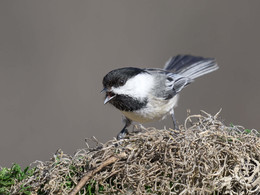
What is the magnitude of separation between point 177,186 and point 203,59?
2871 millimetres

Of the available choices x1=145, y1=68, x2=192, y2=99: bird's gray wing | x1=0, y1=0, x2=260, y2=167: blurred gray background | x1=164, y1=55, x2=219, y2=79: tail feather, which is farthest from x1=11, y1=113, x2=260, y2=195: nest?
x1=0, y1=0, x2=260, y2=167: blurred gray background

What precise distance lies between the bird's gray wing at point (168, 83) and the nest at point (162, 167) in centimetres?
150

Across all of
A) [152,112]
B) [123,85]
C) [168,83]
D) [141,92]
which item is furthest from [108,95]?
Answer: [168,83]

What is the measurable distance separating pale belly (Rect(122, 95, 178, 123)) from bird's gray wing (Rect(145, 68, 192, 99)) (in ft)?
0.24

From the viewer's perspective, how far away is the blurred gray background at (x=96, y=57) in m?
5.93

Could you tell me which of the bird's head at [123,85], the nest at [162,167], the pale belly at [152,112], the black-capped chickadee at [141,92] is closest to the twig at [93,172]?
the nest at [162,167]

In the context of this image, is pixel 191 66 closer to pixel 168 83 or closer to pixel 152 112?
pixel 168 83

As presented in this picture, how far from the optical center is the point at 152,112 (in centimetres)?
339

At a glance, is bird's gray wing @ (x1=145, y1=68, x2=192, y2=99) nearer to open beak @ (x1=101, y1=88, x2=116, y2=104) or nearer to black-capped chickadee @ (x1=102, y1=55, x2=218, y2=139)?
black-capped chickadee @ (x1=102, y1=55, x2=218, y2=139)

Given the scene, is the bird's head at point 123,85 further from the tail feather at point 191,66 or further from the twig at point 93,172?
the tail feather at point 191,66

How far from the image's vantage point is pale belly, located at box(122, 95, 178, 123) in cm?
328

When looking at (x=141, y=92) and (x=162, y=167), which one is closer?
(x=162, y=167)

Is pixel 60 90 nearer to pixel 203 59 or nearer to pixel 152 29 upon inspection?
pixel 152 29

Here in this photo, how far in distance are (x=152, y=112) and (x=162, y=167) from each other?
148 centimetres
